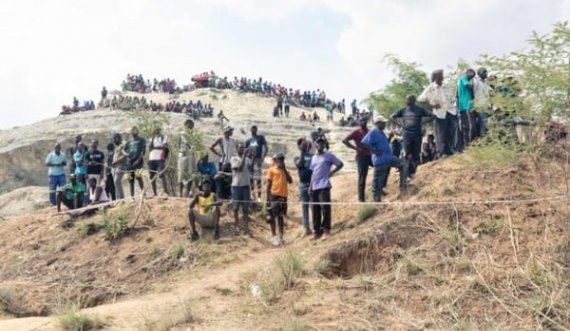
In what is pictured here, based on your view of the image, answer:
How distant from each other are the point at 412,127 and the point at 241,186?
3001mm

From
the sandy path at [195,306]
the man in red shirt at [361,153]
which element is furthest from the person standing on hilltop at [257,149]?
the sandy path at [195,306]

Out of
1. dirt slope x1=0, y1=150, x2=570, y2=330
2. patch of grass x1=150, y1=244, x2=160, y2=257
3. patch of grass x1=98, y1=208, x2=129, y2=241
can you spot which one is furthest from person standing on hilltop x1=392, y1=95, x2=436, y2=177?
patch of grass x1=98, y1=208, x2=129, y2=241

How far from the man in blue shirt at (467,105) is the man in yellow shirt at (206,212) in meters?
4.28

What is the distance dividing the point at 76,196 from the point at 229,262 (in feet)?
15.6

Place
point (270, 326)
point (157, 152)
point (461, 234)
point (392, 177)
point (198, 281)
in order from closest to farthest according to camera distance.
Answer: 1. point (270, 326)
2. point (461, 234)
3. point (198, 281)
4. point (392, 177)
5. point (157, 152)

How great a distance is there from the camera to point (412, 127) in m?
10.1

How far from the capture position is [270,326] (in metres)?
7.10

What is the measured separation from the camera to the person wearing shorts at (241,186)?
10852 mm

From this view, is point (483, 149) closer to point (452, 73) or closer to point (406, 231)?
point (406, 231)

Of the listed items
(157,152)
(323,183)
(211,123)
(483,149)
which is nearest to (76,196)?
(157,152)

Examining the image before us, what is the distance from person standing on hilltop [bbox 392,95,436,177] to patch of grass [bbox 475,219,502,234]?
206 cm

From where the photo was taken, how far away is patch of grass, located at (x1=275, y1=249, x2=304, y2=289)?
8023 mm

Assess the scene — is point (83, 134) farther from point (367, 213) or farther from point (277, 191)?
point (367, 213)

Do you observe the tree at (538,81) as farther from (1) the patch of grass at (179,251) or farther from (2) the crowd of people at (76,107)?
(2) the crowd of people at (76,107)
